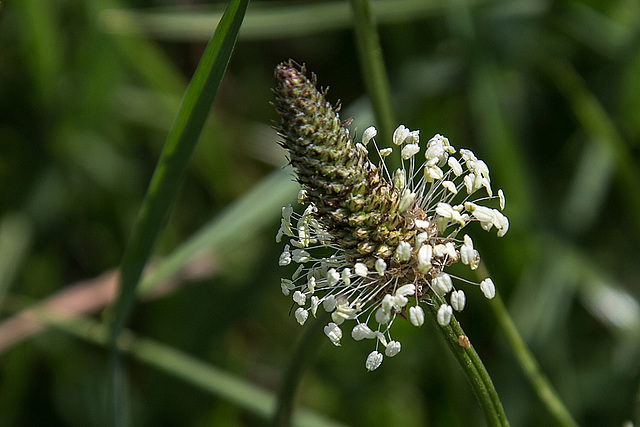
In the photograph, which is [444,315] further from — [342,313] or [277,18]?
[277,18]

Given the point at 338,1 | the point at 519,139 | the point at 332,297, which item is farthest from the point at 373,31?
the point at 519,139

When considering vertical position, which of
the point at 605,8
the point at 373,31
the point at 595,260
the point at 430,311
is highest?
the point at 605,8

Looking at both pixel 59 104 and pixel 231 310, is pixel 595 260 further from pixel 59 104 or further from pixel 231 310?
pixel 59 104

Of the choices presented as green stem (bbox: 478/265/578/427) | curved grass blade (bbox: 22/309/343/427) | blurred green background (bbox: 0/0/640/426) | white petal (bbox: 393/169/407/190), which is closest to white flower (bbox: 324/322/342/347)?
white petal (bbox: 393/169/407/190)

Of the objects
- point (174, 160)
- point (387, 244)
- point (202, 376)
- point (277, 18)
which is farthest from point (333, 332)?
point (277, 18)

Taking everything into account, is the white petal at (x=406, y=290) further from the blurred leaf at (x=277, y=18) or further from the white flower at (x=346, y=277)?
the blurred leaf at (x=277, y=18)

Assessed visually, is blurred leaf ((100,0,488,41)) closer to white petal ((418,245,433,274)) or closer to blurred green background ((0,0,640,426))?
blurred green background ((0,0,640,426))
